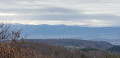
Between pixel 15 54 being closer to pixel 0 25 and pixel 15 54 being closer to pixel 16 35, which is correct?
pixel 16 35

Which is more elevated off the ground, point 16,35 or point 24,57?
point 16,35

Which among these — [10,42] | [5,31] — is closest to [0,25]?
[5,31]

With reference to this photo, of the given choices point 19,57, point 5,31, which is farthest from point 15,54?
point 5,31

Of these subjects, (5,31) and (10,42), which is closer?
(10,42)

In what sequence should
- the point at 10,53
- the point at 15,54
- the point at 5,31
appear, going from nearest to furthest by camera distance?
the point at 10,53 → the point at 15,54 → the point at 5,31

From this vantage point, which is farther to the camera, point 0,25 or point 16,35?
point 0,25

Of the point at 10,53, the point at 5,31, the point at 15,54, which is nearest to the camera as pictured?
the point at 10,53

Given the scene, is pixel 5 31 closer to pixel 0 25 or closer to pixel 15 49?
pixel 0 25
